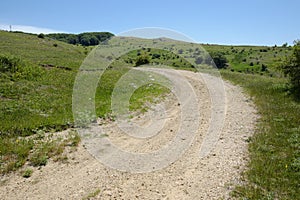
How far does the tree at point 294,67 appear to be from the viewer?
21094mm

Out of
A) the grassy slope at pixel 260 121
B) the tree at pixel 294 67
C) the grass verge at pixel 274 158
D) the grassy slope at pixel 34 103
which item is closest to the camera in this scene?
the grass verge at pixel 274 158

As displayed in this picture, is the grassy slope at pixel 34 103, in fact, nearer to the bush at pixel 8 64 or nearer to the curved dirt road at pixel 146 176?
the bush at pixel 8 64

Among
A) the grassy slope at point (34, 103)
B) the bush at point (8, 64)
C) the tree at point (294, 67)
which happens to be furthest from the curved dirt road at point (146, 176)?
the bush at point (8, 64)

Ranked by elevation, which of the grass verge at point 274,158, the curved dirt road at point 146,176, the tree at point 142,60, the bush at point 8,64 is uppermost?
the tree at point 142,60

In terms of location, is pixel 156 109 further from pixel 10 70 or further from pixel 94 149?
pixel 10 70

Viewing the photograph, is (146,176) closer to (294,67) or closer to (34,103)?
(34,103)

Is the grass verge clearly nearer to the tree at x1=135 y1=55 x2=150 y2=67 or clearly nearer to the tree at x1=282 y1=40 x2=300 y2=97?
the tree at x1=282 y1=40 x2=300 y2=97

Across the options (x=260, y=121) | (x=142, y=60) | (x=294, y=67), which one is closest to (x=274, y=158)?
(x=260, y=121)

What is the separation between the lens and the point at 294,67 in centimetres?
2152

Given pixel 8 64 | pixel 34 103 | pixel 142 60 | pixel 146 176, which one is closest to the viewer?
pixel 146 176

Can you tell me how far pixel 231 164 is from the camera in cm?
867

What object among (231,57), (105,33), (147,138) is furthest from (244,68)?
(105,33)

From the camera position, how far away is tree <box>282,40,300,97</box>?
21.1m

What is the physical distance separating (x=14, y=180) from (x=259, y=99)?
17.2 metres
